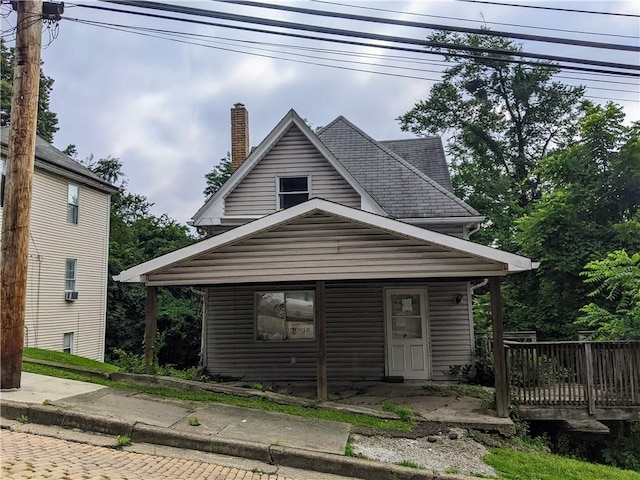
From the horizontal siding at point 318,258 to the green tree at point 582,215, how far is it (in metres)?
7.20

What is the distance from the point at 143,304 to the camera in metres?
25.9

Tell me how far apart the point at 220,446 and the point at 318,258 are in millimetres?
3668

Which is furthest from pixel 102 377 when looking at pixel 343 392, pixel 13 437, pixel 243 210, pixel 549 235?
pixel 549 235

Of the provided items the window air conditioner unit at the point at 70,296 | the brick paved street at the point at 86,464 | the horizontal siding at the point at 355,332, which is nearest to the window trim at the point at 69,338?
the window air conditioner unit at the point at 70,296

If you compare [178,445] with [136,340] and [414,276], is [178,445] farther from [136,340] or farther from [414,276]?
[136,340]

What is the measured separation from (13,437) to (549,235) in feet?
44.8

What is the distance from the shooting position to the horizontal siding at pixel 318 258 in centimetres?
816

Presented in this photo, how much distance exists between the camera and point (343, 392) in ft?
33.3

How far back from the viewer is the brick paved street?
4.30 m

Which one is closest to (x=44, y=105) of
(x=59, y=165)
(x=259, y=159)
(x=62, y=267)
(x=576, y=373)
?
(x=59, y=165)

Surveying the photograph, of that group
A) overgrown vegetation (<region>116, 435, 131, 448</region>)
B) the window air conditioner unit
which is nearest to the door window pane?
overgrown vegetation (<region>116, 435, 131, 448</region>)

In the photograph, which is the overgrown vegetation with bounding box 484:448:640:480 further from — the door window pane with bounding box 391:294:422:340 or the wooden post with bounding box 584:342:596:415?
the door window pane with bounding box 391:294:422:340

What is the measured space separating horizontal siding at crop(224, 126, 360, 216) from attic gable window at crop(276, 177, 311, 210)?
146 millimetres

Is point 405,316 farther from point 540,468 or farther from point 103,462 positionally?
point 103,462
